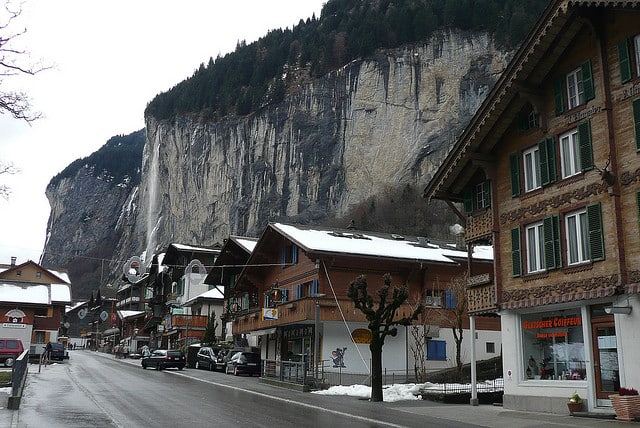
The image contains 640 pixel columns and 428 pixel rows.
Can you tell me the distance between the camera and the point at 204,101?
5098 inches

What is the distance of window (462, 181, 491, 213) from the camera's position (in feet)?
77.5

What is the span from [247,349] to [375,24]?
7312 cm

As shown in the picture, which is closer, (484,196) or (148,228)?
(484,196)

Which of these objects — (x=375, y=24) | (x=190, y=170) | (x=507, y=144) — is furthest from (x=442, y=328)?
(x=190, y=170)

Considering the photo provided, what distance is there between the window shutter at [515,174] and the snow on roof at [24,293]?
5505 centimetres

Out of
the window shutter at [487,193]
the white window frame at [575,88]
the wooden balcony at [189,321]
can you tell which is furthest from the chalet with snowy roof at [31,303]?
the white window frame at [575,88]

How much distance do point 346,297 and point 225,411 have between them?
1780 cm

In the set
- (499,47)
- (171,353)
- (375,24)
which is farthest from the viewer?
(375,24)

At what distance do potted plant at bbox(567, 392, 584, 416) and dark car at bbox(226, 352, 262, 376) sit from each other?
23.4 metres

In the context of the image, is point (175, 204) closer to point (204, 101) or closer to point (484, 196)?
point (204, 101)

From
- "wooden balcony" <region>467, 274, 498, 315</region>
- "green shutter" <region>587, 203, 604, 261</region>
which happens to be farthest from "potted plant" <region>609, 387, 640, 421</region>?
"wooden balcony" <region>467, 274, 498, 315</region>

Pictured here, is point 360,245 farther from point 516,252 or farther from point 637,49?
point 637,49

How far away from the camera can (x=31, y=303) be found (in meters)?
64.4

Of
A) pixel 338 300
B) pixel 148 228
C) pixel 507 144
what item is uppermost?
pixel 148 228
